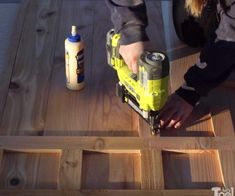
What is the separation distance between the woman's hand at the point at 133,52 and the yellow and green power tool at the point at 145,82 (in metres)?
0.03

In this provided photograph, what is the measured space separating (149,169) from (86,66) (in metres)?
0.61

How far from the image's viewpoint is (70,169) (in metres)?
1.69

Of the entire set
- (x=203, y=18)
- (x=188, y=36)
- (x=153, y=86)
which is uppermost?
(x=153, y=86)

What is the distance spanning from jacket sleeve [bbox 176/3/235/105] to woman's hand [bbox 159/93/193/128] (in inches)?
1.0

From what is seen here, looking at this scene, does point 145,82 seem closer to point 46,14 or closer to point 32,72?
point 32,72

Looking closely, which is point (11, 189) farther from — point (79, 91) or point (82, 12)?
point (82, 12)

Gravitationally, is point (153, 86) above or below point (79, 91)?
above

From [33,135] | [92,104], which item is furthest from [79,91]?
[33,135]

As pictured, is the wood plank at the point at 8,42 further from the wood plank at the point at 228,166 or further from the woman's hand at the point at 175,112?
the wood plank at the point at 228,166

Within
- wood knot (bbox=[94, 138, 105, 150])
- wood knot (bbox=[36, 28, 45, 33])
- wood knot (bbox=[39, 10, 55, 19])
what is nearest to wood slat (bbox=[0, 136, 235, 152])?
wood knot (bbox=[94, 138, 105, 150])

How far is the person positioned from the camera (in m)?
1.76

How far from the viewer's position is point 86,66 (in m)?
2.12

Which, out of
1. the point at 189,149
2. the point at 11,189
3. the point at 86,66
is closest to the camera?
the point at 11,189

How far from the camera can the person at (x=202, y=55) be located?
5.79ft
